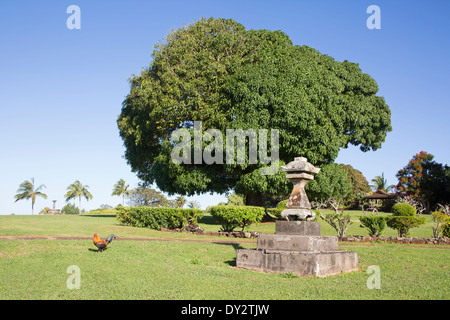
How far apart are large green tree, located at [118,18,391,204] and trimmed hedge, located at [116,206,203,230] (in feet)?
10.6

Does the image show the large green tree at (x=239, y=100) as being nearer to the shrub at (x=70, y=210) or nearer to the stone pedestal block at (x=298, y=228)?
the stone pedestal block at (x=298, y=228)

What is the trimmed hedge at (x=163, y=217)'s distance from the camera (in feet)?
64.5

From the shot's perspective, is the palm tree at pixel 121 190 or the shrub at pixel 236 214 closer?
the shrub at pixel 236 214

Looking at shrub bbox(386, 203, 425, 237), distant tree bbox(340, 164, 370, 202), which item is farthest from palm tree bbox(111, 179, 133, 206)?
shrub bbox(386, 203, 425, 237)

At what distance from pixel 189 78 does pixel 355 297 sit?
18.4m

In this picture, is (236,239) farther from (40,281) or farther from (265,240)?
(40,281)

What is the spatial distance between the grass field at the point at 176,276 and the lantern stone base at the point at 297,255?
0.31 metres

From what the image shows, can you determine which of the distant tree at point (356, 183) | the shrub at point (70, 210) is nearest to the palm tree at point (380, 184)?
the distant tree at point (356, 183)

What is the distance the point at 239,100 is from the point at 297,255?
45.9 feet

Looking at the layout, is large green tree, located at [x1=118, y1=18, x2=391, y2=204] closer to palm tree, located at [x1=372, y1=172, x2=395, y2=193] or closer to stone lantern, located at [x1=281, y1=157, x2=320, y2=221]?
stone lantern, located at [x1=281, y1=157, x2=320, y2=221]

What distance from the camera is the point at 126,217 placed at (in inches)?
860

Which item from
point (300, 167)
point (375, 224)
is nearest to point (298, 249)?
point (300, 167)

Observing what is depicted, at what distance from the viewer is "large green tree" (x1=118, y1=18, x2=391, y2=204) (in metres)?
21.4

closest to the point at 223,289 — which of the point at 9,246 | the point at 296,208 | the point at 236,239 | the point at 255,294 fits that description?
the point at 255,294
